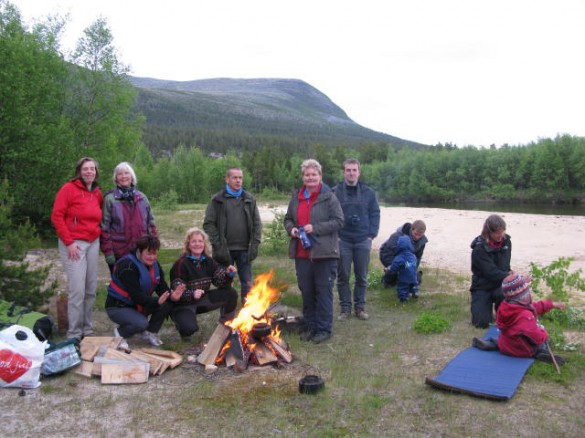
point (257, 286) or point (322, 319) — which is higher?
point (257, 286)

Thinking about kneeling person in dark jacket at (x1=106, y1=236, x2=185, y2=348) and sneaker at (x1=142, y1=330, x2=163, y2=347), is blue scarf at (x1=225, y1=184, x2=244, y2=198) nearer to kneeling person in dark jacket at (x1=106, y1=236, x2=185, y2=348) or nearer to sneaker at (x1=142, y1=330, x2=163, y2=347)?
kneeling person in dark jacket at (x1=106, y1=236, x2=185, y2=348)

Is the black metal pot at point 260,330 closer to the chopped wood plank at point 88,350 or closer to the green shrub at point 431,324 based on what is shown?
the chopped wood plank at point 88,350

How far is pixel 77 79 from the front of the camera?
52.3 ft

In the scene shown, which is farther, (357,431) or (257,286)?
(257,286)

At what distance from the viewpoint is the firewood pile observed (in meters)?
4.92

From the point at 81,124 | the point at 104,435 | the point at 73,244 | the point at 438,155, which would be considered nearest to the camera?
the point at 104,435

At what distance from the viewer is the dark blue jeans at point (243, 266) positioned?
22.9 feet

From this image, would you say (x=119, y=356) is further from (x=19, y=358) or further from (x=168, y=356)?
(x=19, y=358)

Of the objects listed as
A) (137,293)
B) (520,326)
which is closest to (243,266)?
(137,293)

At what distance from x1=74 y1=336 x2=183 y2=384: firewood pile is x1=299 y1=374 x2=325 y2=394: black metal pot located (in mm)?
1516

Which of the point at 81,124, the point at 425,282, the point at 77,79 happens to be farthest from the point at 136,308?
the point at 77,79

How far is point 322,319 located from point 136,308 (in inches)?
91.2

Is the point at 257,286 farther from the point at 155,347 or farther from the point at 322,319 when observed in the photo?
the point at 155,347

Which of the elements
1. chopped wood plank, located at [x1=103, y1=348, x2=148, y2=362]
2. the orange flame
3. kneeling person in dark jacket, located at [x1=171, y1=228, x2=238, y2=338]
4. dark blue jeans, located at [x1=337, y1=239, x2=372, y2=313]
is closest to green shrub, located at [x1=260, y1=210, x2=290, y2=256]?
dark blue jeans, located at [x1=337, y1=239, x2=372, y2=313]
